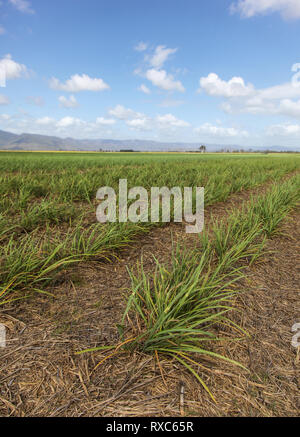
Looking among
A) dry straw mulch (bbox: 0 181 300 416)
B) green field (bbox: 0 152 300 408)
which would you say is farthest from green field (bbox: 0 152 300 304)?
dry straw mulch (bbox: 0 181 300 416)

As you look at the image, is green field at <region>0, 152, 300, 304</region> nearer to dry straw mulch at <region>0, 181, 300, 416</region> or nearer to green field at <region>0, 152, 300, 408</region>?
green field at <region>0, 152, 300, 408</region>

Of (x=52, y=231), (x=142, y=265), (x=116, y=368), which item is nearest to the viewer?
(x=116, y=368)

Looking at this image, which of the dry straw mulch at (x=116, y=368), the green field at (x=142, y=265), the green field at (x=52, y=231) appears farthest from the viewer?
the green field at (x=52, y=231)

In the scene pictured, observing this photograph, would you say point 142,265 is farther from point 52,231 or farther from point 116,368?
point 52,231

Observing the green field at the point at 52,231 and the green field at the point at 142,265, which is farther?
the green field at the point at 52,231

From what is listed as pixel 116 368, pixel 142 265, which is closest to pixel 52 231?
pixel 142 265

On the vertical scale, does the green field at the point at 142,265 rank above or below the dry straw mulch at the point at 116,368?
above

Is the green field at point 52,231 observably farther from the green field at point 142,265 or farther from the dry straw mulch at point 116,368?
the dry straw mulch at point 116,368

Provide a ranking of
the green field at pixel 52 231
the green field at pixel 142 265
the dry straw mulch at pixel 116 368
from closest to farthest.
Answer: the dry straw mulch at pixel 116 368, the green field at pixel 142 265, the green field at pixel 52 231

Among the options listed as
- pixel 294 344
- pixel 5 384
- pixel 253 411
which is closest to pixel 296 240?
pixel 294 344

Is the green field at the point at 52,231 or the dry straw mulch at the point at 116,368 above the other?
the green field at the point at 52,231

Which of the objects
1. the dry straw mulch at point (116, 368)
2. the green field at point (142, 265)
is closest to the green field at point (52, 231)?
the green field at point (142, 265)

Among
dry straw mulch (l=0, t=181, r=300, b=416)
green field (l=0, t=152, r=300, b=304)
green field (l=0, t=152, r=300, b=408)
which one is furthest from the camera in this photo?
green field (l=0, t=152, r=300, b=304)

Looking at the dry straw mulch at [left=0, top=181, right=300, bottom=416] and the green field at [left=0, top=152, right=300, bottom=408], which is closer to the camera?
the dry straw mulch at [left=0, top=181, right=300, bottom=416]
